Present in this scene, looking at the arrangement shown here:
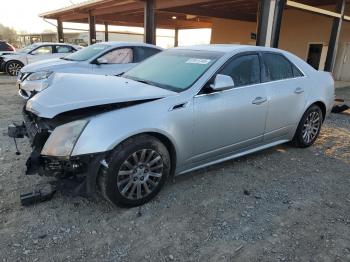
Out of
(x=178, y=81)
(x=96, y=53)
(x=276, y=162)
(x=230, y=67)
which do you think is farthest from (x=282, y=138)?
(x=96, y=53)

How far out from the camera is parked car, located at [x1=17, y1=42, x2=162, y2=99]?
23.8 feet

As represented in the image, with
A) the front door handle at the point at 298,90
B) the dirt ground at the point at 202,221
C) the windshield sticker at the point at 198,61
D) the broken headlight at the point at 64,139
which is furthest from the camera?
the front door handle at the point at 298,90

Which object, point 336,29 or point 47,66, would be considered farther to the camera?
point 336,29

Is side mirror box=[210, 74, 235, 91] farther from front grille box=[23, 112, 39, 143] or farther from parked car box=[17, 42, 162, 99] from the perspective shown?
parked car box=[17, 42, 162, 99]

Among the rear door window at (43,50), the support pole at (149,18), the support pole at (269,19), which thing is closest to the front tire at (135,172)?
the support pole at (269,19)

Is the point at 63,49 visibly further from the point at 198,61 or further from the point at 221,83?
the point at 221,83

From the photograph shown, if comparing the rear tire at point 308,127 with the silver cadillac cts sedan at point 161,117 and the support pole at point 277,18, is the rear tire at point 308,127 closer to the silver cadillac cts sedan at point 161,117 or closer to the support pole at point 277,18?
the silver cadillac cts sedan at point 161,117

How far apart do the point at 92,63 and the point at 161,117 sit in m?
5.14

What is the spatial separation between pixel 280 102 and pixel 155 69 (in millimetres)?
1731

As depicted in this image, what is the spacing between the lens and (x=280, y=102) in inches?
170

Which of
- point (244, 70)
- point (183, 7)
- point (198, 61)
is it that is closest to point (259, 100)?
point (244, 70)

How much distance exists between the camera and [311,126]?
510cm

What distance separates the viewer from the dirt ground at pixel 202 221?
8.61 ft

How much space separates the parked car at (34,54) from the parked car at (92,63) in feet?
17.3
